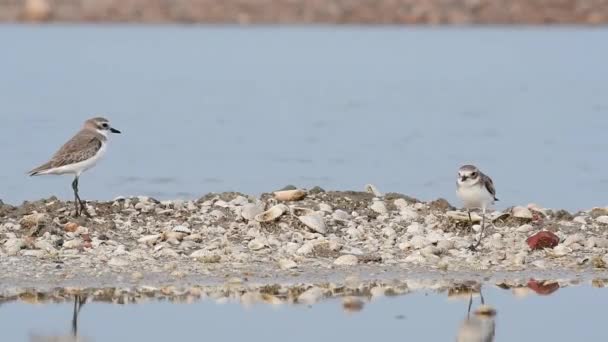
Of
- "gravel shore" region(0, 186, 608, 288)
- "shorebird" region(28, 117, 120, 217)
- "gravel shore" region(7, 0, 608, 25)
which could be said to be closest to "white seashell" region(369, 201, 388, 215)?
"gravel shore" region(0, 186, 608, 288)

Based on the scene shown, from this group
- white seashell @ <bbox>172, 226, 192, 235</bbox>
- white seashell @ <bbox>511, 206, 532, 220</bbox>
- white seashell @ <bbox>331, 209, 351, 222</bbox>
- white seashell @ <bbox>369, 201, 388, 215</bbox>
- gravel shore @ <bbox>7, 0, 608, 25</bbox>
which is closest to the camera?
white seashell @ <bbox>172, 226, 192, 235</bbox>

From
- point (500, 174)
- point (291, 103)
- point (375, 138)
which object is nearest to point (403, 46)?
point (291, 103)

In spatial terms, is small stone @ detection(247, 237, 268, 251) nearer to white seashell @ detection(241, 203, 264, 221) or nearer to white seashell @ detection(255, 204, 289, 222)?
white seashell @ detection(255, 204, 289, 222)

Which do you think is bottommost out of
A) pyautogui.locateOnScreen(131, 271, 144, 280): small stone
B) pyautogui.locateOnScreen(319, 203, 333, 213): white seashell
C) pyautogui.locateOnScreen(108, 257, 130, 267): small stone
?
pyautogui.locateOnScreen(131, 271, 144, 280): small stone

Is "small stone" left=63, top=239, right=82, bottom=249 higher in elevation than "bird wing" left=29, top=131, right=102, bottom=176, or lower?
lower

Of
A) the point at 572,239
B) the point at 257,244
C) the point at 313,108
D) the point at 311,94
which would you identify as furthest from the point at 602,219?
the point at 311,94

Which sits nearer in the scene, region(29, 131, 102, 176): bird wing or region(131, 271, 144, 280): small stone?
region(131, 271, 144, 280): small stone

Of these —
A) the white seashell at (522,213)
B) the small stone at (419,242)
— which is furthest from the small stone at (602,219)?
the small stone at (419,242)

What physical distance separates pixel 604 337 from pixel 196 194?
7.50 metres

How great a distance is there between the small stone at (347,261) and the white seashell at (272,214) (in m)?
1.07

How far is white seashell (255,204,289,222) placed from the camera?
13.4 metres

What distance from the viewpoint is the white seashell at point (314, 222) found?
43.5 ft

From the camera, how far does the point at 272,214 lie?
1344cm

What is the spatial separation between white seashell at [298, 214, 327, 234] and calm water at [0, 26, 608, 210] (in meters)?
3.75
